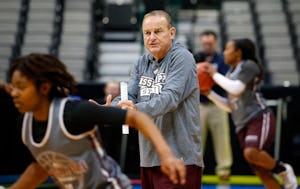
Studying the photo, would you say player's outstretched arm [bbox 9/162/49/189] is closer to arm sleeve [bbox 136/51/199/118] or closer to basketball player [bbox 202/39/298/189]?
arm sleeve [bbox 136/51/199/118]

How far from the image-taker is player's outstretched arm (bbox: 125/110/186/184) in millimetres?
2525

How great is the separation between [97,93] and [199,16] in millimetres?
6332

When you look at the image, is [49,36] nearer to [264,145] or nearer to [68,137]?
[264,145]

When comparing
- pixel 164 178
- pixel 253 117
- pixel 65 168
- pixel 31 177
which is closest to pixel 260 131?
pixel 253 117

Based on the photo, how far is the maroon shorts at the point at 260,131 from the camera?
5.84m

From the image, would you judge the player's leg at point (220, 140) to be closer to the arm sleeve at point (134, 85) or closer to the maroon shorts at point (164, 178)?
the arm sleeve at point (134, 85)

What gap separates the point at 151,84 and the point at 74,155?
1093 millimetres

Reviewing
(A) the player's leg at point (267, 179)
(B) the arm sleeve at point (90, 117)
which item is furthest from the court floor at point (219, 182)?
(B) the arm sleeve at point (90, 117)

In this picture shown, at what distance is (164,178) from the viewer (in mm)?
3615

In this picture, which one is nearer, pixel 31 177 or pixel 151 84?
pixel 31 177

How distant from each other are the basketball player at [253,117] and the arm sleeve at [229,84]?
0.20 ft

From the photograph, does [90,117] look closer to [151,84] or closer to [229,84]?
[151,84]

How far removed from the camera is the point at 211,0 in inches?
570

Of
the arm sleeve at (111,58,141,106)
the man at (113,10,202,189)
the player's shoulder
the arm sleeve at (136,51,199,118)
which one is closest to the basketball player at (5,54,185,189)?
the arm sleeve at (136,51,199,118)
